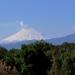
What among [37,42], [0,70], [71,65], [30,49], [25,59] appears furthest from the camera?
[37,42]

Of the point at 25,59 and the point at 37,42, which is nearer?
the point at 25,59

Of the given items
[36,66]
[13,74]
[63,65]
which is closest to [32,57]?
[36,66]

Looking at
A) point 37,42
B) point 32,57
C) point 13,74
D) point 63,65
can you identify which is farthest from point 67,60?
point 13,74

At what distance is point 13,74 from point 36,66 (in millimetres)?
19158

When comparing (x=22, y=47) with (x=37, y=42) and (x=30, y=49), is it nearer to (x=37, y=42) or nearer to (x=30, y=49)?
(x=30, y=49)

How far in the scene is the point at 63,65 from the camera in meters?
46.9

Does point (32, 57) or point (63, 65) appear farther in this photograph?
point (63, 65)

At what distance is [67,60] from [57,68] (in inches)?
54.2

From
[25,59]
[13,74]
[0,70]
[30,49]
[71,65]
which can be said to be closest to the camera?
[0,70]

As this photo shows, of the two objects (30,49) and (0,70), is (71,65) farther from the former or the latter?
(0,70)

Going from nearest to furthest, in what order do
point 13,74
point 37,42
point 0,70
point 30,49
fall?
point 0,70 < point 13,74 < point 30,49 < point 37,42

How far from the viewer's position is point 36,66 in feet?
132

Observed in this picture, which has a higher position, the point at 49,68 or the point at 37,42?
the point at 37,42

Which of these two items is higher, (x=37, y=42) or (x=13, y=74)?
(x=37, y=42)
